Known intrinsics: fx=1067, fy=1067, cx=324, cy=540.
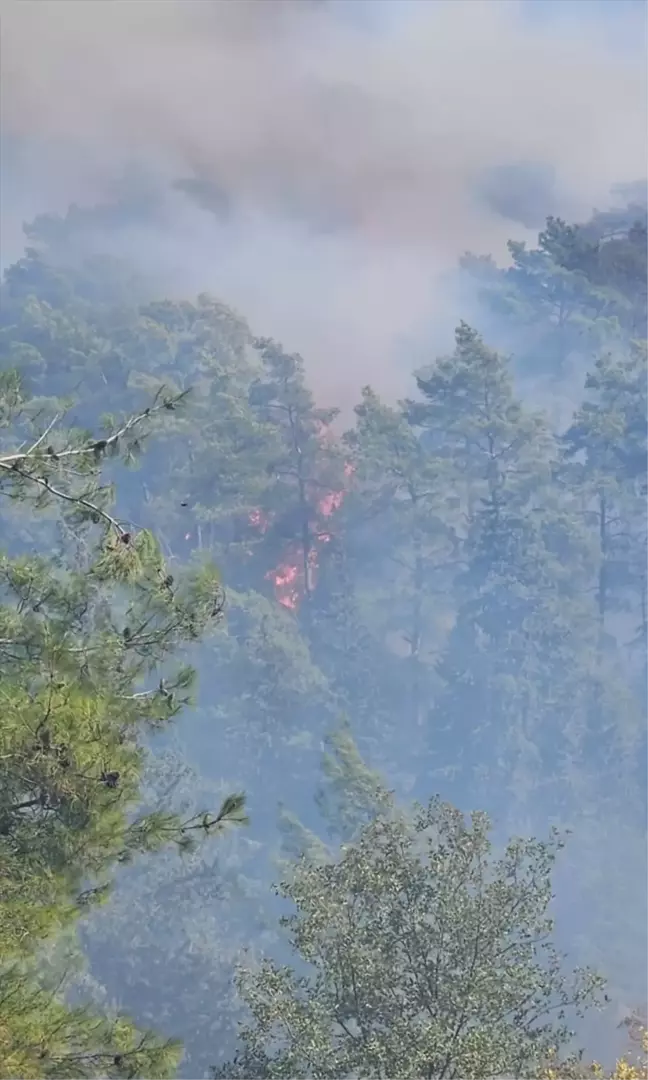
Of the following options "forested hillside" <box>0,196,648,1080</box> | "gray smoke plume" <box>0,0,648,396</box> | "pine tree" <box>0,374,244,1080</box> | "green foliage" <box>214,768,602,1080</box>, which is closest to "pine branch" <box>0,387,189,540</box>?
"pine tree" <box>0,374,244,1080</box>

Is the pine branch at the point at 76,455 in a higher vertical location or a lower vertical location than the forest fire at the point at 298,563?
lower

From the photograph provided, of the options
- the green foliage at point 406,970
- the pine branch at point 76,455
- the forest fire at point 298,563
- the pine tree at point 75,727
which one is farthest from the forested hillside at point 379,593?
the pine branch at point 76,455

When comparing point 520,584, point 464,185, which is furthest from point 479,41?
point 520,584

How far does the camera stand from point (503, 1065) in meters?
7.72

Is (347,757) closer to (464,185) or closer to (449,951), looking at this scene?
(449,951)

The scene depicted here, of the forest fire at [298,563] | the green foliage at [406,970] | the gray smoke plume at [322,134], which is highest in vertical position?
the gray smoke plume at [322,134]

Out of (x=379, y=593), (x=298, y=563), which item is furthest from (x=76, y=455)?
(x=379, y=593)

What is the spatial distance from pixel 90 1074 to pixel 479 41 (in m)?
18.7

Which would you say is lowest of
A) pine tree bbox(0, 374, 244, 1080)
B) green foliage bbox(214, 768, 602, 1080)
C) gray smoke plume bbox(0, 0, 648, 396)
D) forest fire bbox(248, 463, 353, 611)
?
pine tree bbox(0, 374, 244, 1080)

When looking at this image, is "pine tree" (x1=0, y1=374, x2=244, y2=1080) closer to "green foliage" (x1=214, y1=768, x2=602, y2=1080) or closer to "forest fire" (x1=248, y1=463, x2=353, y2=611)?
"green foliage" (x1=214, y1=768, x2=602, y2=1080)

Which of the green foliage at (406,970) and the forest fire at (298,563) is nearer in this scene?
the green foliage at (406,970)

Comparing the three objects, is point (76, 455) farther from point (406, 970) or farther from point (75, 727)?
point (406, 970)

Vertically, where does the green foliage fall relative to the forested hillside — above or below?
below

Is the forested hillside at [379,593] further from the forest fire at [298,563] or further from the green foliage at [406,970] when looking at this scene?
the green foliage at [406,970]
